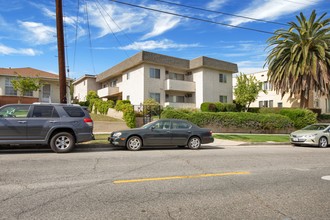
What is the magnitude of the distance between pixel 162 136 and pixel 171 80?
19367mm

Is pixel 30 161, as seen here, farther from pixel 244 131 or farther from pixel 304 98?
pixel 304 98

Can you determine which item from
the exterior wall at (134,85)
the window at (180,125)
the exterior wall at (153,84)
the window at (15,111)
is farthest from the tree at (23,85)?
the window at (180,125)

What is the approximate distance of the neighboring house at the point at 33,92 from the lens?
29.8 meters

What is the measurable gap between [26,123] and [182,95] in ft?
83.4

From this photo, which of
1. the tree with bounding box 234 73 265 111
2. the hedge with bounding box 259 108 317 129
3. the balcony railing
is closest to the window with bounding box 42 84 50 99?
the balcony railing

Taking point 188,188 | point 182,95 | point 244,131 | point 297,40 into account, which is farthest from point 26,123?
point 297,40

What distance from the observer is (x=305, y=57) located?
93.1ft

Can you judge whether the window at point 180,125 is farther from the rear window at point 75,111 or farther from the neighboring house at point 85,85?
the neighboring house at point 85,85

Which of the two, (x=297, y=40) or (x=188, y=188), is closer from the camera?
(x=188, y=188)

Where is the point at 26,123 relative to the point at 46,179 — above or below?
above

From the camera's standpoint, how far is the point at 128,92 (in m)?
32.5

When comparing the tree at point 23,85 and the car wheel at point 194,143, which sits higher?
the tree at point 23,85

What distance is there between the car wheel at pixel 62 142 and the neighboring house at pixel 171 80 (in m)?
19.1

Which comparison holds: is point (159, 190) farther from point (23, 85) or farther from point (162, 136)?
point (23, 85)
